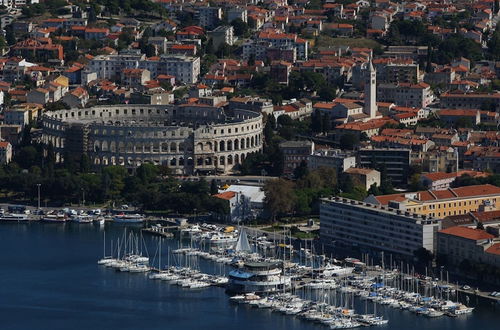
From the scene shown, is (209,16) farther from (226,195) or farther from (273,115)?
(226,195)

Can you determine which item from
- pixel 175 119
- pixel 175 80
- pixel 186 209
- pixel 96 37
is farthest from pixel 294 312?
pixel 96 37

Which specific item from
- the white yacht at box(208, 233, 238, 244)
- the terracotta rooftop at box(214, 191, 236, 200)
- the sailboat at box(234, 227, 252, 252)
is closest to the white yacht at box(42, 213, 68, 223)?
the terracotta rooftop at box(214, 191, 236, 200)

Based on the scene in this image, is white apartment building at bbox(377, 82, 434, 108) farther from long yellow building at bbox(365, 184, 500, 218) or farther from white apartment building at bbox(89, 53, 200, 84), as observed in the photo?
long yellow building at bbox(365, 184, 500, 218)

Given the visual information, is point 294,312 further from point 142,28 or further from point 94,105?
point 142,28

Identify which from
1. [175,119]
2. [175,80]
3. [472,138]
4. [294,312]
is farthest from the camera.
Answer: [175,80]

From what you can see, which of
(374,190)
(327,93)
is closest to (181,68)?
(327,93)

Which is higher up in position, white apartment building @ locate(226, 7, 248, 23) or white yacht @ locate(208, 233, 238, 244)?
white apartment building @ locate(226, 7, 248, 23)
